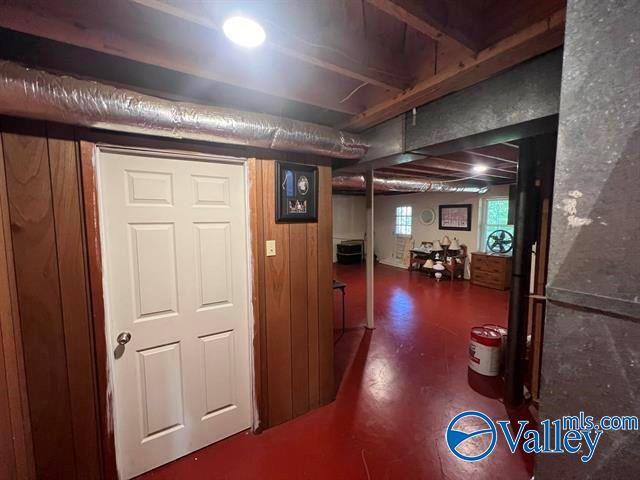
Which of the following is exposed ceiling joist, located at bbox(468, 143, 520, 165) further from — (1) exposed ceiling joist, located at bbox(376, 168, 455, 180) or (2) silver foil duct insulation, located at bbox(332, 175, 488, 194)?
(2) silver foil duct insulation, located at bbox(332, 175, 488, 194)

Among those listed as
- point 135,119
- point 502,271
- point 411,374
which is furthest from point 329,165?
point 502,271

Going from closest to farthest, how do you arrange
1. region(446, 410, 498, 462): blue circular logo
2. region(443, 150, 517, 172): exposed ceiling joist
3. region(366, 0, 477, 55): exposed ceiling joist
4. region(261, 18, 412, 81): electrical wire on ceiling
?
region(366, 0, 477, 55): exposed ceiling joist → region(261, 18, 412, 81): electrical wire on ceiling → region(446, 410, 498, 462): blue circular logo → region(443, 150, 517, 172): exposed ceiling joist

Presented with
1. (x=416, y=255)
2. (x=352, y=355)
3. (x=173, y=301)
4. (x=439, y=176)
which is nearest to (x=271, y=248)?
(x=173, y=301)

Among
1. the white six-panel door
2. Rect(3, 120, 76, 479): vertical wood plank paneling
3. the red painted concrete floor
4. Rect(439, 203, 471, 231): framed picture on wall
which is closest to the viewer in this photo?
Rect(3, 120, 76, 479): vertical wood plank paneling

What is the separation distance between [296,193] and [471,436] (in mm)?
2011

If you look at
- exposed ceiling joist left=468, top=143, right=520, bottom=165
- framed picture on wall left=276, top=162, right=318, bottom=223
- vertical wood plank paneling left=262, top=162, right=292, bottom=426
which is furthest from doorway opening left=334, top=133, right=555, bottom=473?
framed picture on wall left=276, top=162, right=318, bottom=223

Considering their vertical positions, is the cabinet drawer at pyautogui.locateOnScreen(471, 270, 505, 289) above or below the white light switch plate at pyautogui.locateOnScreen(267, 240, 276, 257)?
below

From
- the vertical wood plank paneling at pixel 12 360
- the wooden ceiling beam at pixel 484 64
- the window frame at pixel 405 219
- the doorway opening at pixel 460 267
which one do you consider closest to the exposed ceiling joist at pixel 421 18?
the wooden ceiling beam at pixel 484 64

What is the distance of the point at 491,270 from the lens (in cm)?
521

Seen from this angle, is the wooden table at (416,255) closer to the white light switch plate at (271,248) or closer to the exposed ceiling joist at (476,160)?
the exposed ceiling joist at (476,160)

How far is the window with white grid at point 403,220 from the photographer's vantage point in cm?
724

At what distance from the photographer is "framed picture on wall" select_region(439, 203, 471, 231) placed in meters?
5.90
